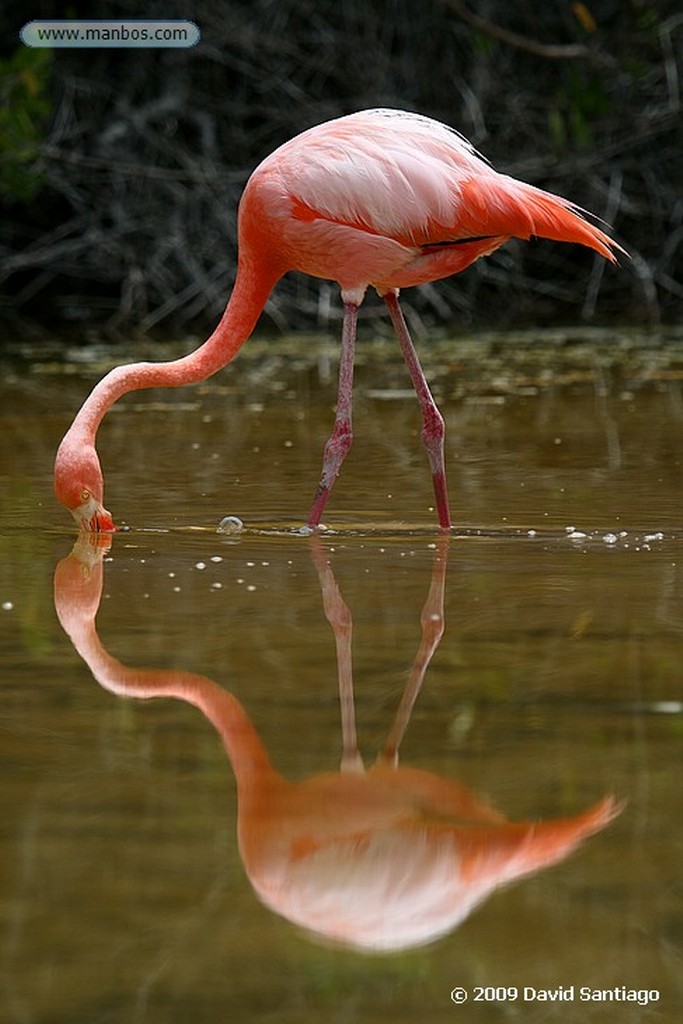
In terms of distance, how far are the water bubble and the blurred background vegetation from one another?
6.93 metres

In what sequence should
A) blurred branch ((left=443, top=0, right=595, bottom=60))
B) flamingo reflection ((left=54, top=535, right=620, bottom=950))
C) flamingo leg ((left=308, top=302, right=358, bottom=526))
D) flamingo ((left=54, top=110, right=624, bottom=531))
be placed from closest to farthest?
flamingo reflection ((left=54, top=535, right=620, bottom=950))
flamingo ((left=54, top=110, right=624, bottom=531))
flamingo leg ((left=308, top=302, right=358, bottom=526))
blurred branch ((left=443, top=0, right=595, bottom=60))

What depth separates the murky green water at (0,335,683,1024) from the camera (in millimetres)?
2340

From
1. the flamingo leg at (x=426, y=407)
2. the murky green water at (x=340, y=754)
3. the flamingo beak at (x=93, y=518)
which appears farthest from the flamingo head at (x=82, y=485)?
the flamingo leg at (x=426, y=407)

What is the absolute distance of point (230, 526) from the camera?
5.55 metres

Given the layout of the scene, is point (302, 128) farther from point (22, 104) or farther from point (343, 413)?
point (343, 413)

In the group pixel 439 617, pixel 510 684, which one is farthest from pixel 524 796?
pixel 439 617

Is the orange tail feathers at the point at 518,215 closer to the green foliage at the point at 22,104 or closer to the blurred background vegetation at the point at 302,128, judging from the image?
the green foliage at the point at 22,104

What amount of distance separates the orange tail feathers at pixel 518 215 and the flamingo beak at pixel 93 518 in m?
1.30

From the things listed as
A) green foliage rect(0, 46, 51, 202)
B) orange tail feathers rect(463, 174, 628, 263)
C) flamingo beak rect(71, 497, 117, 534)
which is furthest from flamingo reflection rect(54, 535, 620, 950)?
green foliage rect(0, 46, 51, 202)

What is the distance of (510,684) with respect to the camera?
11.9 feet

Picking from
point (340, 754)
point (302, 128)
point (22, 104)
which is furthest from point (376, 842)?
point (302, 128)

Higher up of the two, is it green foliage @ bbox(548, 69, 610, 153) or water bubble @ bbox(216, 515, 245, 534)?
green foliage @ bbox(548, 69, 610, 153)

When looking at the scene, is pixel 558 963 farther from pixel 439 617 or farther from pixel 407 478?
pixel 407 478

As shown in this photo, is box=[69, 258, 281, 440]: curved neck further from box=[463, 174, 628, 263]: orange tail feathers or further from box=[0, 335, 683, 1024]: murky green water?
box=[463, 174, 628, 263]: orange tail feathers
